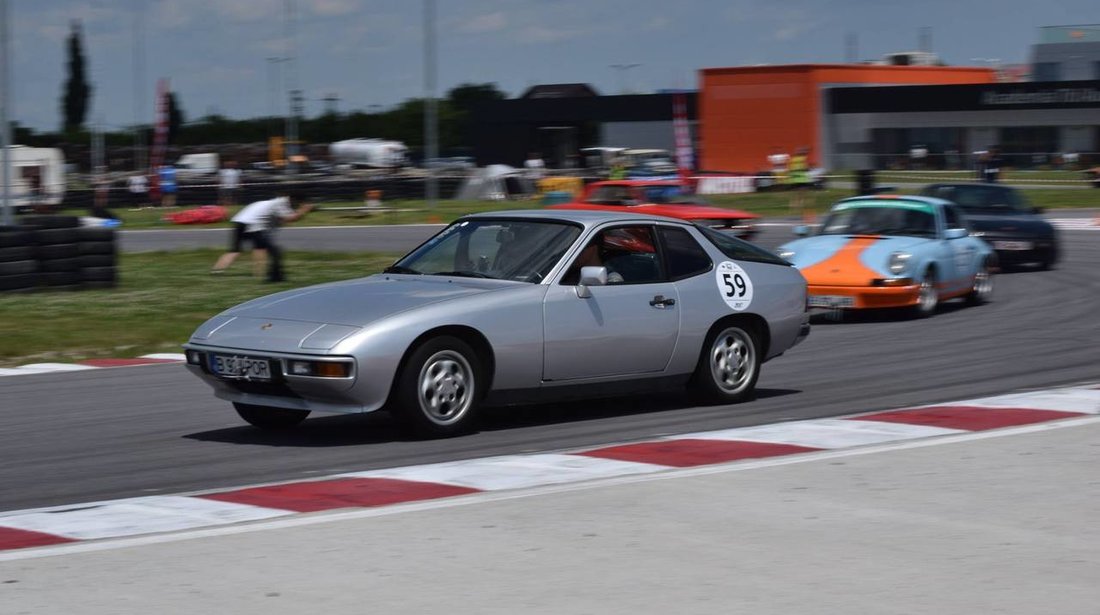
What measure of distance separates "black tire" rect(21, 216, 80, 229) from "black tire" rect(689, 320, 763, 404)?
10.0 m

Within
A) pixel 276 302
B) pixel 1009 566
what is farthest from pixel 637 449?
pixel 1009 566

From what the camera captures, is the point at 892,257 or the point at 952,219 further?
the point at 952,219

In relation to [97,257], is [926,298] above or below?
below

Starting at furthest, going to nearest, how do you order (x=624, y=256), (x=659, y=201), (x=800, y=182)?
(x=800, y=182) < (x=659, y=201) < (x=624, y=256)

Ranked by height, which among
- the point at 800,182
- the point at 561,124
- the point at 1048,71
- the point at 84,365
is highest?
the point at 1048,71

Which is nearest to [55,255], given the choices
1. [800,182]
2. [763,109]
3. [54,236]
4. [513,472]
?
[54,236]

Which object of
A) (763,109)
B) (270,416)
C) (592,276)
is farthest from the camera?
(763,109)

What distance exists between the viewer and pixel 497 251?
27.9 feet

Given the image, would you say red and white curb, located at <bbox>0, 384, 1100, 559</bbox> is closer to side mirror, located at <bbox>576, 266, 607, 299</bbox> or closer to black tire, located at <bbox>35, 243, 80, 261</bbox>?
side mirror, located at <bbox>576, 266, 607, 299</bbox>

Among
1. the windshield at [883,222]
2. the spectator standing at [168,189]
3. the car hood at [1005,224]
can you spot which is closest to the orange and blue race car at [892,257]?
the windshield at [883,222]

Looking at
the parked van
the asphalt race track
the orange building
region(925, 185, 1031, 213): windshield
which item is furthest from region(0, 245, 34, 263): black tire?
the orange building

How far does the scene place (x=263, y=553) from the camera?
523 centimetres

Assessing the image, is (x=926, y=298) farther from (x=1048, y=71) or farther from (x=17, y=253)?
(x=1048, y=71)

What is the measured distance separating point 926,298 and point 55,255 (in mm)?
9857
